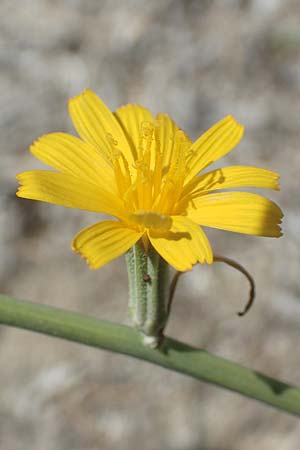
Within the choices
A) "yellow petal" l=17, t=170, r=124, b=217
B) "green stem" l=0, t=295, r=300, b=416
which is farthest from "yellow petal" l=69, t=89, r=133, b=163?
"green stem" l=0, t=295, r=300, b=416

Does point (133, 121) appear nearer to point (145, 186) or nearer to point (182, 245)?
point (145, 186)

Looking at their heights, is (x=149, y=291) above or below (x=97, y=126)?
below

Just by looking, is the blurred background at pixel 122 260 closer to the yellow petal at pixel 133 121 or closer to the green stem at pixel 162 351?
the green stem at pixel 162 351

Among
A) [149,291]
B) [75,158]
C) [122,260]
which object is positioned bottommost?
[122,260]

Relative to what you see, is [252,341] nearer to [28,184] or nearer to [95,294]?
[95,294]

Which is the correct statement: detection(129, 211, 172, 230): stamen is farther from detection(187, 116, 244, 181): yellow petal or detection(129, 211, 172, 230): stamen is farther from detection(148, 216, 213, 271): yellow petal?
detection(187, 116, 244, 181): yellow petal

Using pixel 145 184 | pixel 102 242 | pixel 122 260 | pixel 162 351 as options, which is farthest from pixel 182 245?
pixel 122 260

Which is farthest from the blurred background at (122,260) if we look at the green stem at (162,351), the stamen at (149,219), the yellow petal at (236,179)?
the stamen at (149,219)
